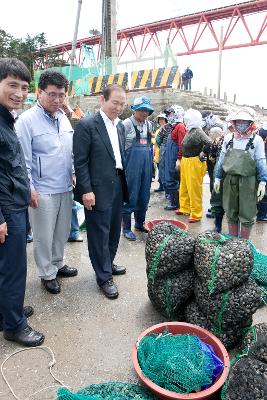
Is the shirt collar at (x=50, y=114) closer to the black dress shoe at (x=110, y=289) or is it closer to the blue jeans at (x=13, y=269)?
the blue jeans at (x=13, y=269)

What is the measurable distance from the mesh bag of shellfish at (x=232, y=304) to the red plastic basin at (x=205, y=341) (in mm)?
150

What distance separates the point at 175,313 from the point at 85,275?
1346 millimetres

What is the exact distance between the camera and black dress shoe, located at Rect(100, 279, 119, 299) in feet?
10.7

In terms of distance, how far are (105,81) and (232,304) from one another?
16224 mm

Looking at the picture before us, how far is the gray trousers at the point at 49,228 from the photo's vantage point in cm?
308

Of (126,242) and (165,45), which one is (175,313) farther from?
(165,45)

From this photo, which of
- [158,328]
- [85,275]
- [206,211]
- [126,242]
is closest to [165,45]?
[206,211]

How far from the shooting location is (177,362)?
6.67 ft

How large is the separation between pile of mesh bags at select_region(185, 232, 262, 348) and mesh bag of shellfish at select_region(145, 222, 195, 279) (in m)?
0.14

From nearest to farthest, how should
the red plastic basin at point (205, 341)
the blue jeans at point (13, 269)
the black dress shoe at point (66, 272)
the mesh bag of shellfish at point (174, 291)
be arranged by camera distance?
the red plastic basin at point (205, 341), the blue jeans at point (13, 269), the mesh bag of shellfish at point (174, 291), the black dress shoe at point (66, 272)

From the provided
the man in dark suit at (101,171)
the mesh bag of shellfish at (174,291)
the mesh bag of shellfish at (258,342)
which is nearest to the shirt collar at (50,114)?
the man in dark suit at (101,171)

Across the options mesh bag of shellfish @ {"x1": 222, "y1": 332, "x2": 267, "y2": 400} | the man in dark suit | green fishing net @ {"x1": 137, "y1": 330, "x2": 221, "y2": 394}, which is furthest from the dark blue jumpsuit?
mesh bag of shellfish @ {"x1": 222, "y1": 332, "x2": 267, "y2": 400}

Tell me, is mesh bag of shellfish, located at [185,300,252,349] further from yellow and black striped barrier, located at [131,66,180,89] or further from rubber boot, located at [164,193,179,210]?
yellow and black striped barrier, located at [131,66,180,89]

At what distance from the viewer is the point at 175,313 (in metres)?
2.75
